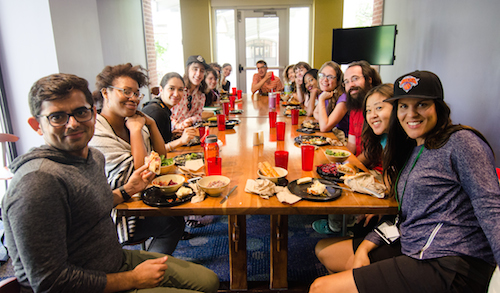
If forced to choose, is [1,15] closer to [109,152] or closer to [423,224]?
[109,152]

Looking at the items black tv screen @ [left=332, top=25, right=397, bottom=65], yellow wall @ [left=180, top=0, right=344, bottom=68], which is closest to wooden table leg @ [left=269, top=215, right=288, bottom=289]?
black tv screen @ [left=332, top=25, right=397, bottom=65]

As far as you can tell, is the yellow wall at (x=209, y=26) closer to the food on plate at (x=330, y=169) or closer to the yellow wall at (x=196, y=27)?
the yellow wall at (x=196, y=27)

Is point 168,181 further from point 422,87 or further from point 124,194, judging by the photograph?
point 422,87

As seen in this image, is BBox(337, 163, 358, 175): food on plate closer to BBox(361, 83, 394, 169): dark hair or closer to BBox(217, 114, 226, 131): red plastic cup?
BBox(361, 83, 394, 169): dark hair

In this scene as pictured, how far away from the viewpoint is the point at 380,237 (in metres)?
1.40

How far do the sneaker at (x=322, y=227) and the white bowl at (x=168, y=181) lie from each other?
1.43 metres

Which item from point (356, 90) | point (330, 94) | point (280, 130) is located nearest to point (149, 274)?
point (280, 130)

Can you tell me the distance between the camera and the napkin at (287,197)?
1391 mm

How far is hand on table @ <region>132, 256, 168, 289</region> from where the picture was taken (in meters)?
1.17

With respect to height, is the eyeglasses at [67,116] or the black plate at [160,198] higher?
the eyeglasses at [67,116]

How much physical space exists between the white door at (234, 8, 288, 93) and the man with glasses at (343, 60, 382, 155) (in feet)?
18.1

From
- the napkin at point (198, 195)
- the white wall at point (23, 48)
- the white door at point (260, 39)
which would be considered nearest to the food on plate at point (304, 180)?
the napkin at point (198, 195)

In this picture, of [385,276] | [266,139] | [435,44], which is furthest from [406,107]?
[435,44]

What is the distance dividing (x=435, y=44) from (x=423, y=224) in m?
3.80
